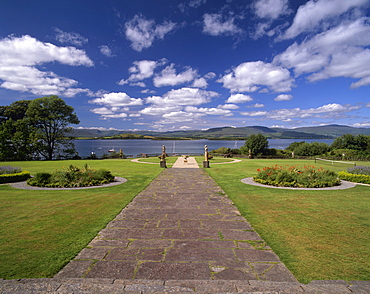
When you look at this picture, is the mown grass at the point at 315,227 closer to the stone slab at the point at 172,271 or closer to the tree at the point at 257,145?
the stone slab at the point at 172,271

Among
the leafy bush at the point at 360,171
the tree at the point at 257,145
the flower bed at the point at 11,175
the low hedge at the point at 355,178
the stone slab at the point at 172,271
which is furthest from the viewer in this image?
the tree at the point at 257,145

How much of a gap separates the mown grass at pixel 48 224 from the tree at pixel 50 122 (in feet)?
98.7

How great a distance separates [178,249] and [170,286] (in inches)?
43.3

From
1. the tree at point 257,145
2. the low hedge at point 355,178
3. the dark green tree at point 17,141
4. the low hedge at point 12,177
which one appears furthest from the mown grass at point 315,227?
the tree at point 257,145

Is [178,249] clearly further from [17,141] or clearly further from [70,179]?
[17,141]

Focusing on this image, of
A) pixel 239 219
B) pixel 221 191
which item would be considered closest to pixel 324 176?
pixel 221 191

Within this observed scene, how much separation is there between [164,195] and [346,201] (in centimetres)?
702

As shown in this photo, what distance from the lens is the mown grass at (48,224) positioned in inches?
143

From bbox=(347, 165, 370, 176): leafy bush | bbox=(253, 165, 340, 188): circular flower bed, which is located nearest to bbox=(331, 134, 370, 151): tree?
bbox=(347, 165, 370, 176): leafy bush

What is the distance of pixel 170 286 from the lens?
9.79 ft

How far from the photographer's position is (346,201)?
789 centimetres

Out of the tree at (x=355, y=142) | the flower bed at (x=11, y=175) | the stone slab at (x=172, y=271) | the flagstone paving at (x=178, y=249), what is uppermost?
the tree at (x=355, y=142)

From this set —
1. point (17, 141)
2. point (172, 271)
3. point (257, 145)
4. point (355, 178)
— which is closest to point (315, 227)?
point (172, 271)

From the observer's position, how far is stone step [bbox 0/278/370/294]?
9.46 feet
